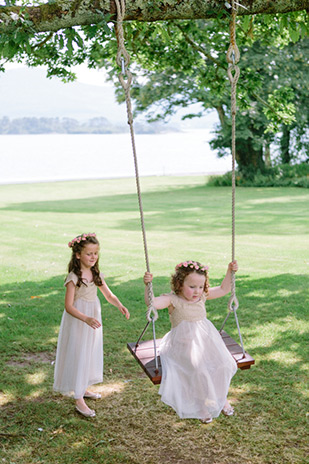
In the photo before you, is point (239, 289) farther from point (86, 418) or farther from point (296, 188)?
point (296, 188)

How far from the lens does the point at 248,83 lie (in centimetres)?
758

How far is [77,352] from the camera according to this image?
152 inches

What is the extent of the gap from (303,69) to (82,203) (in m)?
11.4

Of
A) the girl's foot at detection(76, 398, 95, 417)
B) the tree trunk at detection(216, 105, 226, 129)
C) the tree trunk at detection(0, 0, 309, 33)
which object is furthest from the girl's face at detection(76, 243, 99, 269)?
the tree trunk at detection(216, 105, 226, 129)

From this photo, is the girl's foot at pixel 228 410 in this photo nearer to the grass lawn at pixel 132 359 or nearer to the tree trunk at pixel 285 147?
the grass lawn at pixel 132 359

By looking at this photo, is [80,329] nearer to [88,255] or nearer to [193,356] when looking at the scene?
[88,255]

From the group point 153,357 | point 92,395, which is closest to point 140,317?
point 92,395

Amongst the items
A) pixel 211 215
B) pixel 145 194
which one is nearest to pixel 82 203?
pixel 145 194

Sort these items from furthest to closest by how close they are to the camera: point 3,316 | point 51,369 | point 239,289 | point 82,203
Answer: point 82,203
point 239,289
point 3,316
point 51,369

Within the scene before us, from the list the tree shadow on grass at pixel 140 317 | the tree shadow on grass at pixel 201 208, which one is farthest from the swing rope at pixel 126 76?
the tree shadow on grass at pixel 201 208

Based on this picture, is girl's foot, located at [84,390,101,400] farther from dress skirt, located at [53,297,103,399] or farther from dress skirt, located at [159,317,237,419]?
dress skirt, located at [159,317,237,419]

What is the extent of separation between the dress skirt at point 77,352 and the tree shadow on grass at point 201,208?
9.36 metres

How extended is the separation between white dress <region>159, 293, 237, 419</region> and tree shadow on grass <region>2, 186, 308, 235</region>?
9.34 metres

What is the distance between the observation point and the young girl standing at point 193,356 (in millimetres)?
3514
